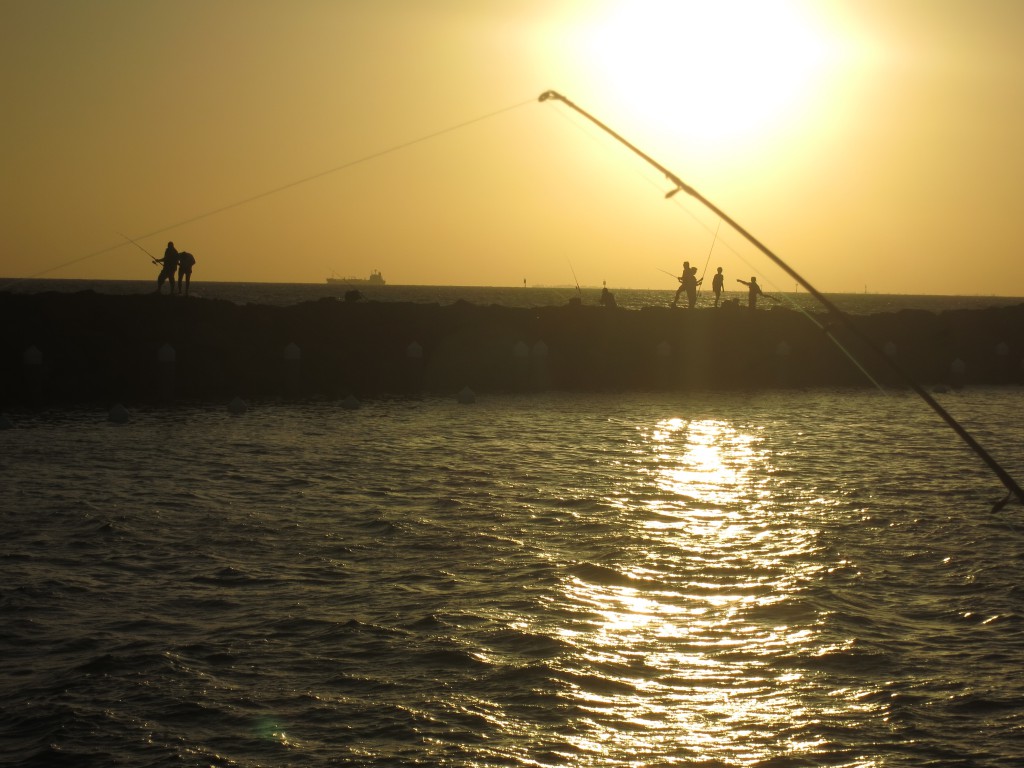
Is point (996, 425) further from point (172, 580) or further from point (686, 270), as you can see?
point (172, 580)

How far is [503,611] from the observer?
10203 millimetres

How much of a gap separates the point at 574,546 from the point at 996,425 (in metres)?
17.9

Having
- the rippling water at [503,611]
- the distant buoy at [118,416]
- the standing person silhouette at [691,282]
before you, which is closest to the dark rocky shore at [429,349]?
the standing person silhouette at [691,282]

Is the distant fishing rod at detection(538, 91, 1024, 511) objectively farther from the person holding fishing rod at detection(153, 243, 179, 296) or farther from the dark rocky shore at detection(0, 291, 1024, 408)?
the person holding fishing rod at detection(153, 243, 179, 296)

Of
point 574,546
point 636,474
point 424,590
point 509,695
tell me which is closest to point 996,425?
point 636,474

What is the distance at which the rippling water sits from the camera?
7566mm

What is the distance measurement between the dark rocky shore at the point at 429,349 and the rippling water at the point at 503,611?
34.9 ft

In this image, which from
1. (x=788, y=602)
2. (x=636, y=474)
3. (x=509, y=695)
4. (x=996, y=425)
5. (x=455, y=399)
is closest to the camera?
(x=509, y=695)

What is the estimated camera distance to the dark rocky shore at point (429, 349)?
29938mm

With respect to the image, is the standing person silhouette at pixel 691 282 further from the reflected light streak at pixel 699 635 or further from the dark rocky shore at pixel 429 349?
the reflected light streak at pixel 699 635

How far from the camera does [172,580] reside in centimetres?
1117

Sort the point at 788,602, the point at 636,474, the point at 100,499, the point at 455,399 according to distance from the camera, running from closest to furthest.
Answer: the point at 788,602 → the point at 100,499 → the point at 636,474 → the point at 455,399

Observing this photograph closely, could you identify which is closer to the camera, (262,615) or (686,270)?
(262,615)

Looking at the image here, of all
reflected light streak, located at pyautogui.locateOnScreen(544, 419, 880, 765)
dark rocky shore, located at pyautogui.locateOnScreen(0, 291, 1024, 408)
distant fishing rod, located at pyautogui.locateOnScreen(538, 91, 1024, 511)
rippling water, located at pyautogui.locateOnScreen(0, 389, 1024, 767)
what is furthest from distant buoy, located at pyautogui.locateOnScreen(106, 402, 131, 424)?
distant fishing rod, located at pyautogui.locateOnScreen(538, 91, 1024, 511)
